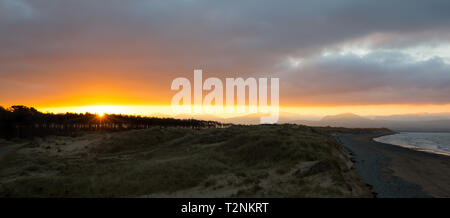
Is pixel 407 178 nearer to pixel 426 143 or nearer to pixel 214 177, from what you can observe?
pixel 214 177

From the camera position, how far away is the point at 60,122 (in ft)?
267

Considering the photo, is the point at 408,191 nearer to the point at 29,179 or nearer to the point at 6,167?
the point at 29,179

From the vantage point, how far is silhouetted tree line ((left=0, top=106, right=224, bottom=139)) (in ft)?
212

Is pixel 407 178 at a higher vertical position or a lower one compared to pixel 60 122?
lower

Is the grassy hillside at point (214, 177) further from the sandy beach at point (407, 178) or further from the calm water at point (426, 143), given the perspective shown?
the calm water at point (426, 143)

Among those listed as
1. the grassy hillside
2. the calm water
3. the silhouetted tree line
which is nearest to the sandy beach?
the grassy hillside

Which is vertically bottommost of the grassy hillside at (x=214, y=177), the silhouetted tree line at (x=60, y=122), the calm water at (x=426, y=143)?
the calm water at (x=426, y=143)

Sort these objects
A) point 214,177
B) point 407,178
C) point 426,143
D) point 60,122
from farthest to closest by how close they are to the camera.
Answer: point 60,122
point 426,143
point 407,178
point 214,177

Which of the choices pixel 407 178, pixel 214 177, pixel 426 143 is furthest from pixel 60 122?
pixel 426 143

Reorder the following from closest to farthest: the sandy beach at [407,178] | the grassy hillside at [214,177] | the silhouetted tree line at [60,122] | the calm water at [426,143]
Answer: the grassy hillside at [214,177]
the sandy beach at [407,178]
the calm water at [426,143]
the silhouetted tree line at [60,122]

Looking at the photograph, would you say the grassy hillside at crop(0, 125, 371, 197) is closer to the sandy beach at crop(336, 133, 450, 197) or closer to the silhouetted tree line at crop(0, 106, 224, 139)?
the sandy beach at crop(336, 133, 450, 197)

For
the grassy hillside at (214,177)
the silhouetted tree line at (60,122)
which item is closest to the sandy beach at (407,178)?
the grassy hillside at (214,177)

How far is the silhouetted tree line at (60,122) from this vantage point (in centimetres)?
6475
